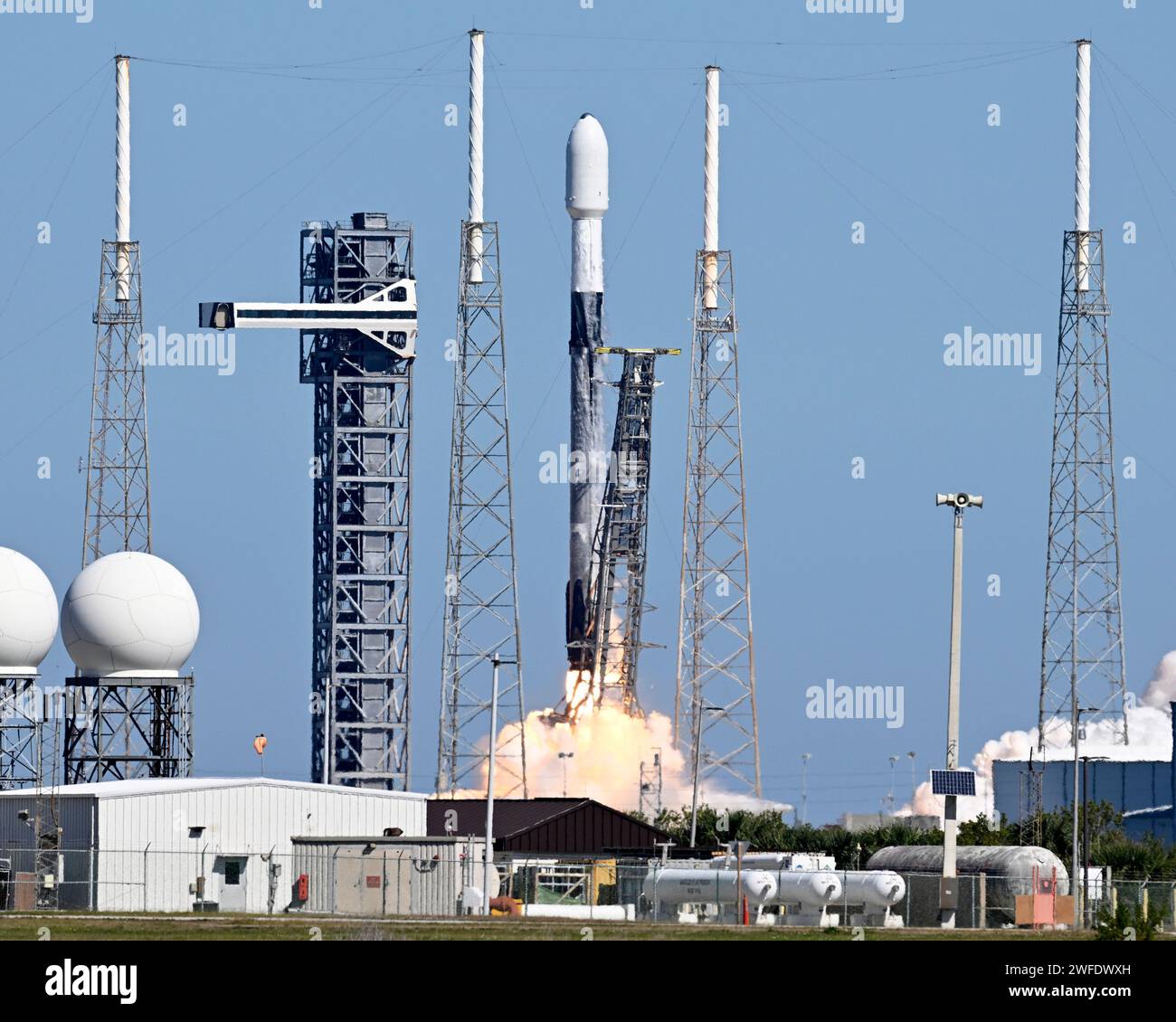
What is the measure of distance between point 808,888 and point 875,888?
1834 mm

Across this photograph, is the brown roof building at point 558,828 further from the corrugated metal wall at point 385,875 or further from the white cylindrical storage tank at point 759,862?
the corrugated metal wall at point 385,875

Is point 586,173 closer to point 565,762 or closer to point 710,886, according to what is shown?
point 565,762

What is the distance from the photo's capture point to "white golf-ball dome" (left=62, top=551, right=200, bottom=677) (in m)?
79.6

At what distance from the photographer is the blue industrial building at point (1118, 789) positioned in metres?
114

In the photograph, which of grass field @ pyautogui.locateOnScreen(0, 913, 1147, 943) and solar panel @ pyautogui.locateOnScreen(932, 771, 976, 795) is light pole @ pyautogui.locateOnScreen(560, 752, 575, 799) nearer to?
grass field @ pyautogui.locateOnScreen(0, 913, 1147, 943)

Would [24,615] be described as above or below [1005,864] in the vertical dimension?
above

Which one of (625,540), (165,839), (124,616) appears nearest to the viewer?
(165,839)

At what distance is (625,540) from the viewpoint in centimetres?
10925

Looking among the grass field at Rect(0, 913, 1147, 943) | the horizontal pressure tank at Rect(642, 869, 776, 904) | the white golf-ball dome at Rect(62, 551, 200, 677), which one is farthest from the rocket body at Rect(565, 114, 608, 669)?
the grass field at Rect(0, 913, 1147, 943)

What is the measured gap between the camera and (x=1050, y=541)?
97.8 metres

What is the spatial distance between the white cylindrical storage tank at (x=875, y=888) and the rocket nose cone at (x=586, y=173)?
53904mm

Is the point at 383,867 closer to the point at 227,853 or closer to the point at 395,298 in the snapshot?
the point at 227,853

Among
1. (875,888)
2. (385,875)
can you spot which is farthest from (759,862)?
(385,875)

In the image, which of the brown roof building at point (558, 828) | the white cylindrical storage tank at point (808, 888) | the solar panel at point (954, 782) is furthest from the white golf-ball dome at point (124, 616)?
the solar panel at point (954, 782)
